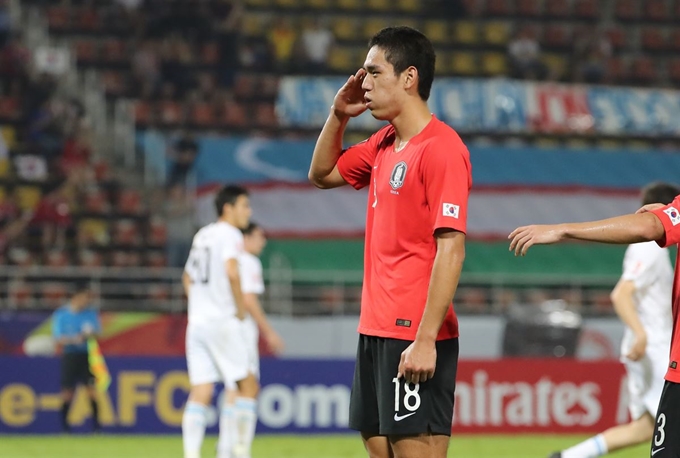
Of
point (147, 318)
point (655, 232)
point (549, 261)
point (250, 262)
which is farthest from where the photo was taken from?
point (549, 261)

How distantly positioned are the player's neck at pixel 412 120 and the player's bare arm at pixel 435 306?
20.1 inches

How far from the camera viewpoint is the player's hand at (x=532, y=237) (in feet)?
13.6

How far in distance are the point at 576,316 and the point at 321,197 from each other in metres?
5.20

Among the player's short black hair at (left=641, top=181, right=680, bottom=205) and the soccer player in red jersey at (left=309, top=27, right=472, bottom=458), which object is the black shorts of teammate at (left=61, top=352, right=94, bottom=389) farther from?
the soccer player in red jersey at (left=309, top=27, right=472, bottom=458)

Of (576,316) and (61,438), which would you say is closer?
(61,438)

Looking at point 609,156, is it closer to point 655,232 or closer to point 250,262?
point 250,262

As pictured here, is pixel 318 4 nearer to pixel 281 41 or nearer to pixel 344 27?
pixel 344 27

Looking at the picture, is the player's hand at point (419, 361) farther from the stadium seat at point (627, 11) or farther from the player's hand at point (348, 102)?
the stadium seat at point (627, 11)

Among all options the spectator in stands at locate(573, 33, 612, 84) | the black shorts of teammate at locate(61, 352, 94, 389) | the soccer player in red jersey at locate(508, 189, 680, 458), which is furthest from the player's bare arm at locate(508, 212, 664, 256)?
the spectator in stands at locate(573, 33, 612, 84)

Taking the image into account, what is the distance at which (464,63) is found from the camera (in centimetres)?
2461

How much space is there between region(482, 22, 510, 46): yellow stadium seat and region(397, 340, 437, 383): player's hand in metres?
21.1

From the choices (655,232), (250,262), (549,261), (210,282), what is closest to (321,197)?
(549,261)

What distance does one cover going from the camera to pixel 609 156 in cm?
2220

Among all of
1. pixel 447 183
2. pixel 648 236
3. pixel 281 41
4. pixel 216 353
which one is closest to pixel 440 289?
pixel 447 183
